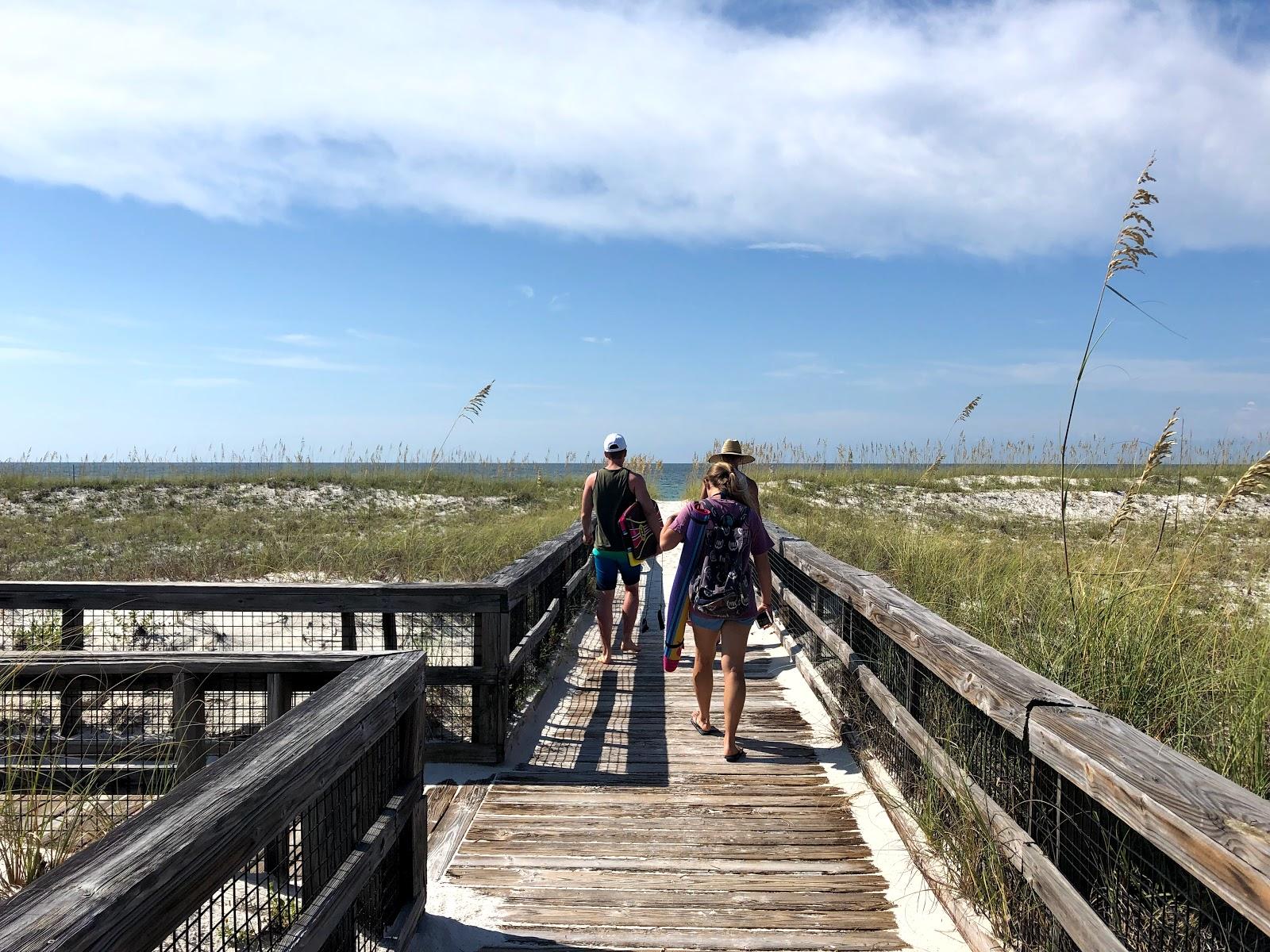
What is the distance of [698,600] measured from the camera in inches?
180

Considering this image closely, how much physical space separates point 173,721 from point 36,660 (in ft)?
1.75

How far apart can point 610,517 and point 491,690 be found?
224cm

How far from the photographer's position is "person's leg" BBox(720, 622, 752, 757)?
4547 mm

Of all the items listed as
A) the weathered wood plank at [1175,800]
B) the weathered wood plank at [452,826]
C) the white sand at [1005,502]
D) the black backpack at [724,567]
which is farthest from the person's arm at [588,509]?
the white sand at [1005,502]

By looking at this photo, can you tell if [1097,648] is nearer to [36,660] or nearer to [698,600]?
[698,600]

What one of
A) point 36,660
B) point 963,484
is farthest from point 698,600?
point 963,484

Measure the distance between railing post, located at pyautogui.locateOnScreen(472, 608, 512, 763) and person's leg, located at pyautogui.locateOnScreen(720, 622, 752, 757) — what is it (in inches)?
48.6

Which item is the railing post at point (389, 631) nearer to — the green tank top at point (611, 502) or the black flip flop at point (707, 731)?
the black flip flop at point (707, 731)

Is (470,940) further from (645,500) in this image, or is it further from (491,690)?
(645,500)

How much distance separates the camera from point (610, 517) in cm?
661

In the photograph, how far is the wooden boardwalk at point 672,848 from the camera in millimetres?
2920

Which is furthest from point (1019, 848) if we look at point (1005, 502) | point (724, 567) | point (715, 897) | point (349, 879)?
point (1005, 502)

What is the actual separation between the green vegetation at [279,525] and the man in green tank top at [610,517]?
2689mm

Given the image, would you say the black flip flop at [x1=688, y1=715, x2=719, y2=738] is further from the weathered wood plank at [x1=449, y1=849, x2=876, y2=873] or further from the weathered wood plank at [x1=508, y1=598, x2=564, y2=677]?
the weathered wood plank at [x1=449, y1=849, x2=876, y2=873]
